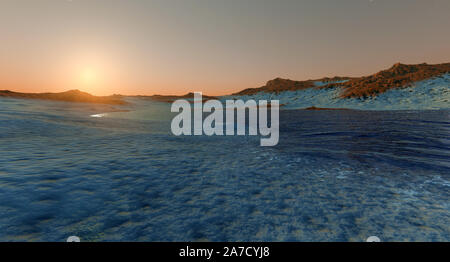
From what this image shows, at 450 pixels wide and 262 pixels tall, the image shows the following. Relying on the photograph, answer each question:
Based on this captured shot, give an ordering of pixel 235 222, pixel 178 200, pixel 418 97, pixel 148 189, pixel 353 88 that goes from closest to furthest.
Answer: pixel 235 222 → pixel 178 200 → pixel 148 189 → pixel 418 97 → pixel 353 88

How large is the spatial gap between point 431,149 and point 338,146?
2456 mm

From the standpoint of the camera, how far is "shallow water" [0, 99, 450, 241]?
2309mm

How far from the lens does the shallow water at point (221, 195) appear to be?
2309 millimetres

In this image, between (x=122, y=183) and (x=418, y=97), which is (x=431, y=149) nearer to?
→ (x=122, y=183)

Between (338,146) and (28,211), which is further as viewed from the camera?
(338,146)

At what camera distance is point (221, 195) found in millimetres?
3283

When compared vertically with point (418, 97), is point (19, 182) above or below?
below

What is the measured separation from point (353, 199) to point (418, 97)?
103ft

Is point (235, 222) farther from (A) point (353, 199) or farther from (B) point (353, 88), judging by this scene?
(B) point (353, 88)

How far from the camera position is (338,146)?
6.95 metres
